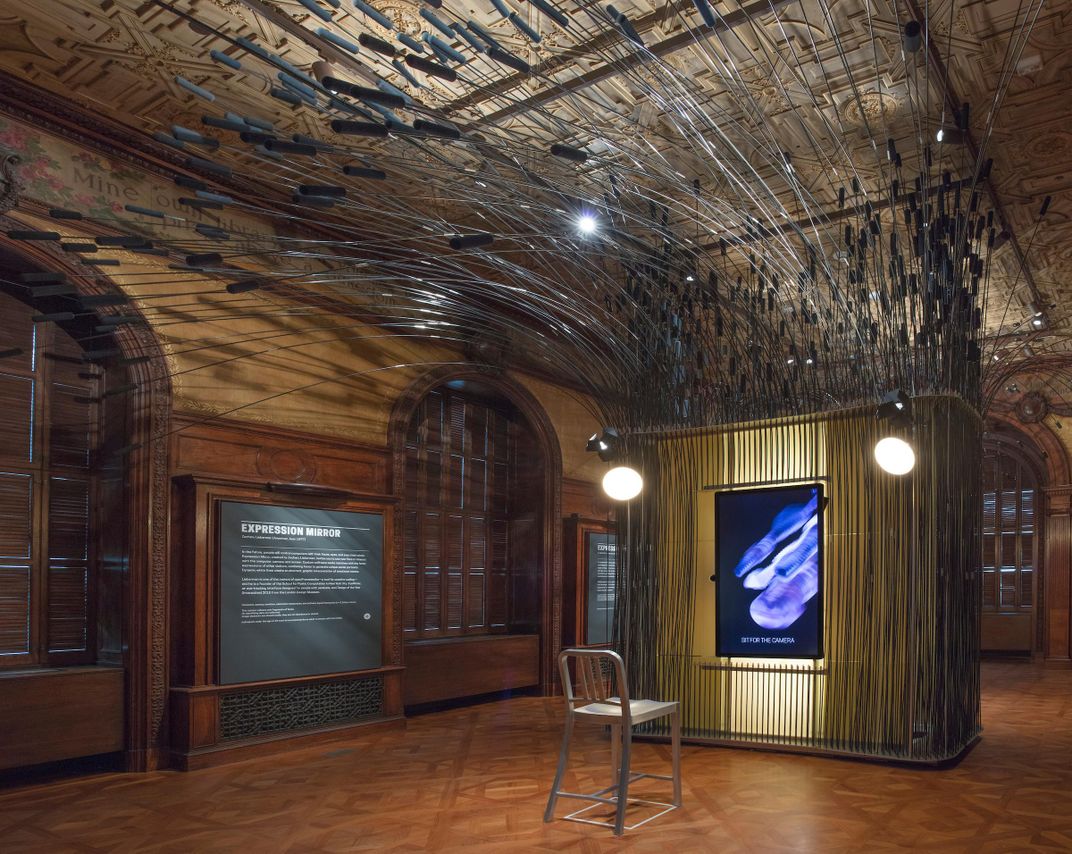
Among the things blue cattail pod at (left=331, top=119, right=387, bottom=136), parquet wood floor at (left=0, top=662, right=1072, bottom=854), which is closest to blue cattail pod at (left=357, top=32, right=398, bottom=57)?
blue cattail pod at (left=331, top=119, right=387, bottom=136)

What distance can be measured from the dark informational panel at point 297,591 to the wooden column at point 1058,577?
27.1 feet

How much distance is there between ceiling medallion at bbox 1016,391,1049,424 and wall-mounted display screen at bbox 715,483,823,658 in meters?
7.00

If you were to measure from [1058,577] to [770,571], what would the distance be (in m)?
7.22

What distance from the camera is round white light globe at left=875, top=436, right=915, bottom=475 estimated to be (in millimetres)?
4594

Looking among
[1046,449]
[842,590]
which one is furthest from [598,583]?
[1046,449]

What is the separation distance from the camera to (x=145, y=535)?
16.4 ft

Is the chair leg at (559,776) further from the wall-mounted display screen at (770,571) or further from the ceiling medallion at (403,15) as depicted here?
the ceiling medallion at (403,15)

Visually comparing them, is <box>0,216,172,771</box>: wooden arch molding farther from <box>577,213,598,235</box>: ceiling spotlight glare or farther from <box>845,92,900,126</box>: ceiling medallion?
<box>845,92,900,126</box>: ceiling medallion

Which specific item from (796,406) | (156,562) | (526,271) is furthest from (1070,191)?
(156,562)

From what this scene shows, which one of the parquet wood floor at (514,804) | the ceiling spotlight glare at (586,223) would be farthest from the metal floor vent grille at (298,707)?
the ceiling spotlight glare at (586,223)

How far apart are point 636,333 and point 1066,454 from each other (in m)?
Result: 7.43

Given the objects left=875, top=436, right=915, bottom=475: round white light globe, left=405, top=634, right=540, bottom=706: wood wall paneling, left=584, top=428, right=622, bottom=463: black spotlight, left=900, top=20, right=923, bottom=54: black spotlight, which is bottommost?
left=405, top=634, right=540, bottom=706: wood wall paneling

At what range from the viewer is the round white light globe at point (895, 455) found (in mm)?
4594

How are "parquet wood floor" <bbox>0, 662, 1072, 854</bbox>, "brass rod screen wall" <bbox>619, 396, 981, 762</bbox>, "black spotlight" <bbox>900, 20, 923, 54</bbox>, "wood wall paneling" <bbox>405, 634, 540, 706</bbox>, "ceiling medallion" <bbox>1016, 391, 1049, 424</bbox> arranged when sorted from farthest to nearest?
1. "ceiling medallion" <bbox>1016, 391, 1049, 424</bbox>
2. "wood wall paneling" <bbox>405, 634, 540, 706</bbox>
3. "brass rod screen wall" <bbox>619, 396, 981, 762</bbox>
4. "parquet wood floor" <bbox>0, 662, 1072, 854</bbox>
5. "black spotlight" <bbox>900, 20, 923, 54</bbox>
